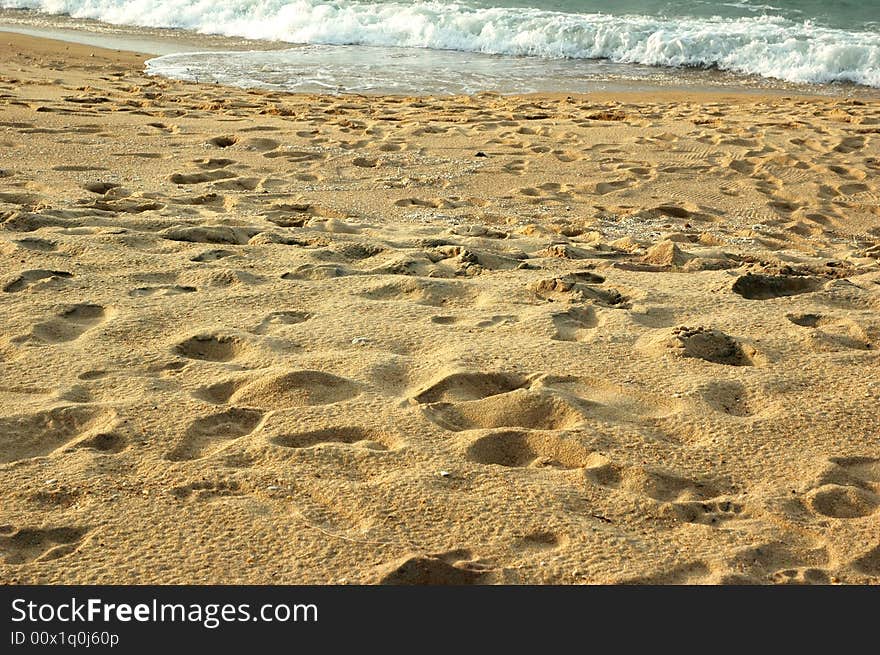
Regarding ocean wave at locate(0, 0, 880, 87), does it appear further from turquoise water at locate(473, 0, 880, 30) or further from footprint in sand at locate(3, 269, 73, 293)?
footprint in sand at locate(3, 269, 73, 293)

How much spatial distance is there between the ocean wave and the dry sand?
6909 mm

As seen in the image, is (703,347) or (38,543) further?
(703,347)

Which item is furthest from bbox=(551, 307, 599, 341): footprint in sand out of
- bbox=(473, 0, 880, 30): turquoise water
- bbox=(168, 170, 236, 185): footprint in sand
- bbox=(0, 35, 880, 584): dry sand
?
bbox=(473, 0, 880, 30): turquoise water

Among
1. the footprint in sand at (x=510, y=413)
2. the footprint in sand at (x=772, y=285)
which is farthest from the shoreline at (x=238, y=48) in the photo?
the footprint in sand at (x=510, y=413)

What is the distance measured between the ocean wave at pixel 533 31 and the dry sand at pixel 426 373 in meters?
6.91

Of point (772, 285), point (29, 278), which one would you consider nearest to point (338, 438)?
point (29, 278)

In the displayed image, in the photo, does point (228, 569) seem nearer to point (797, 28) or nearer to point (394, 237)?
point (394, 237)

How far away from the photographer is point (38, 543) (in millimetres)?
2174

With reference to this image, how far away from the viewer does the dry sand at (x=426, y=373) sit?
224 cm

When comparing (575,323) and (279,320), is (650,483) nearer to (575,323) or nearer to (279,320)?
(575,323)

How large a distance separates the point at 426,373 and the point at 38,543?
1245 mm

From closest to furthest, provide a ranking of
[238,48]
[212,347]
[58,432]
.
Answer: [58,432] < [212,347] < [238,48]

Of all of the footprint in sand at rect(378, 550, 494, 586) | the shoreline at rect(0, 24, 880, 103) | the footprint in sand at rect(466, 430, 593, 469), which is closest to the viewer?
the footprint in sand at rect(378, 550, 494, 586)

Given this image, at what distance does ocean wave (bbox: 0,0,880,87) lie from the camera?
1230 centimetres
